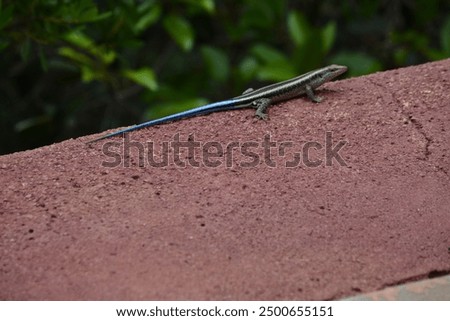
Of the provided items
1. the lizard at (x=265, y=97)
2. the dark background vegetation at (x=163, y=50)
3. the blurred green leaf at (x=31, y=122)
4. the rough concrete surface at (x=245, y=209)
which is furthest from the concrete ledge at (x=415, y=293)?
the blurred green leaf at (x=31, y=122)

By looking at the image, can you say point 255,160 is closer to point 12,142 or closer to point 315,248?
point 315,248

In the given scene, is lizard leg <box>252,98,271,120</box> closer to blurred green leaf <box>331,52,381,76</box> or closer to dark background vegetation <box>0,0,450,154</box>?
dark background vegetation <box>0,0,450,154</box>

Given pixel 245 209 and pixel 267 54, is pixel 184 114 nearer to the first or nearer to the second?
pixel 245 209

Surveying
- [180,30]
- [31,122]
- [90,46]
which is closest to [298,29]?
[180,30]

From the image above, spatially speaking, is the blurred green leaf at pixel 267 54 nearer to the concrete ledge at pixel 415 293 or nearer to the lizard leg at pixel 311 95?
the lizard leg at pixel 311 95

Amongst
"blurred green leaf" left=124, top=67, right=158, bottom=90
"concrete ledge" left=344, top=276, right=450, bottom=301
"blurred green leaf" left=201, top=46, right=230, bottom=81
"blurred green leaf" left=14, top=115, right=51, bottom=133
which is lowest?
"concrete ledge" left=344, top=276, right=450, bottom=301

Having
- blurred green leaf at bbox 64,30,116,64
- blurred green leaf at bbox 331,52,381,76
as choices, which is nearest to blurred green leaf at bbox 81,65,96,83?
blurred green leaf at bbox 64,30,116,64
